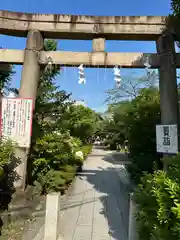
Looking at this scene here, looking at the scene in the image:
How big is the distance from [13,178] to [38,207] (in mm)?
1153

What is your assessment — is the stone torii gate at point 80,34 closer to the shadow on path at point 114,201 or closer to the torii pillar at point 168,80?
the torii pillar at point 168,80

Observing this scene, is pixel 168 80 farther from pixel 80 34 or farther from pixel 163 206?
pixel 163 206

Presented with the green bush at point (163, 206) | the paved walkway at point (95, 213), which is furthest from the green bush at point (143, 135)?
the green bush at point (163, 206)

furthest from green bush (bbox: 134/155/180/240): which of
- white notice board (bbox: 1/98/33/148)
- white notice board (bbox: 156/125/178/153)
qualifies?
white notice board (bbox: 1/98/33/148)

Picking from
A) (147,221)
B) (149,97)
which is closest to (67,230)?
A: (147,221)

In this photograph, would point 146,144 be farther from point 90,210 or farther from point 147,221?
point 147,221

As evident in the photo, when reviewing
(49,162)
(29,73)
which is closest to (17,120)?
(29,73)

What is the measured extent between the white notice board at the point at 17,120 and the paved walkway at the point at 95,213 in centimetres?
216

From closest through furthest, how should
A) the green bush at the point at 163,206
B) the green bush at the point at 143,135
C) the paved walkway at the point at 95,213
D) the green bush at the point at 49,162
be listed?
the green bush at the point at 163,206
the paved walkway at the point at 95,213
the green bush at the point at 49,162
the green bush at the point at 143,135

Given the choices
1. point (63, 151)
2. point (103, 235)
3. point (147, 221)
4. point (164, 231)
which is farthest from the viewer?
point (63, 151)

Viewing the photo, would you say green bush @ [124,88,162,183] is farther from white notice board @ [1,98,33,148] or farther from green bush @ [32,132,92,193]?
white notice board @ [1,98,33,148]

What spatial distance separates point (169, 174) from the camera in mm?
3191

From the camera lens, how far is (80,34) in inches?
286

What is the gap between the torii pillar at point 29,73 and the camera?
676cm
